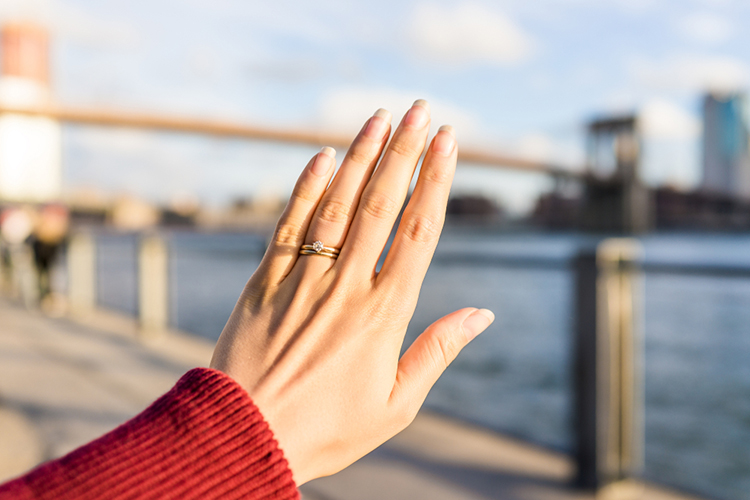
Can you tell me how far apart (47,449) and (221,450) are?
5.23 ft

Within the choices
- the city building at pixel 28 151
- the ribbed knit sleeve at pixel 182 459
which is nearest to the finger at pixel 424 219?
the ribbed knit sleeve at pixel 182 459

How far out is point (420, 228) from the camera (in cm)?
68

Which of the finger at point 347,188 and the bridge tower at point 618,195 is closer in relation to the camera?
the finger at point 347,188

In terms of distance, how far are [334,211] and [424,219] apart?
10 centimetres

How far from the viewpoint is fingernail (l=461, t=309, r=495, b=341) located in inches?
26.8

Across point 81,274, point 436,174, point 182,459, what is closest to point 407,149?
point 436,174

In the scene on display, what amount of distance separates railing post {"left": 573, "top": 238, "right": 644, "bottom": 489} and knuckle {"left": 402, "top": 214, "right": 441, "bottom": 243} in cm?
114

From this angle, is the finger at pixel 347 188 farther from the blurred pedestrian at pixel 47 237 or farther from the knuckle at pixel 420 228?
the blurred pedestrian at pixel 47 237

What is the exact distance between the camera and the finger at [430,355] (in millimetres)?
635

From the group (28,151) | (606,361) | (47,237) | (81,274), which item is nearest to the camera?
(606,361)

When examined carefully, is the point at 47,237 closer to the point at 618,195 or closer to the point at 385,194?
the point at 385,194

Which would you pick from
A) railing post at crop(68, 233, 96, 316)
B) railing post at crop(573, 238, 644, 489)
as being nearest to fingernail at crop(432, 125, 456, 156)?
railing post at crop(573, 238, 644, 489)

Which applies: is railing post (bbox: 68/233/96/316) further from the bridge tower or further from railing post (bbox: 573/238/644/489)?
the bridge tower

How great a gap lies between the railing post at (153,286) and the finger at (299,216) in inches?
139
